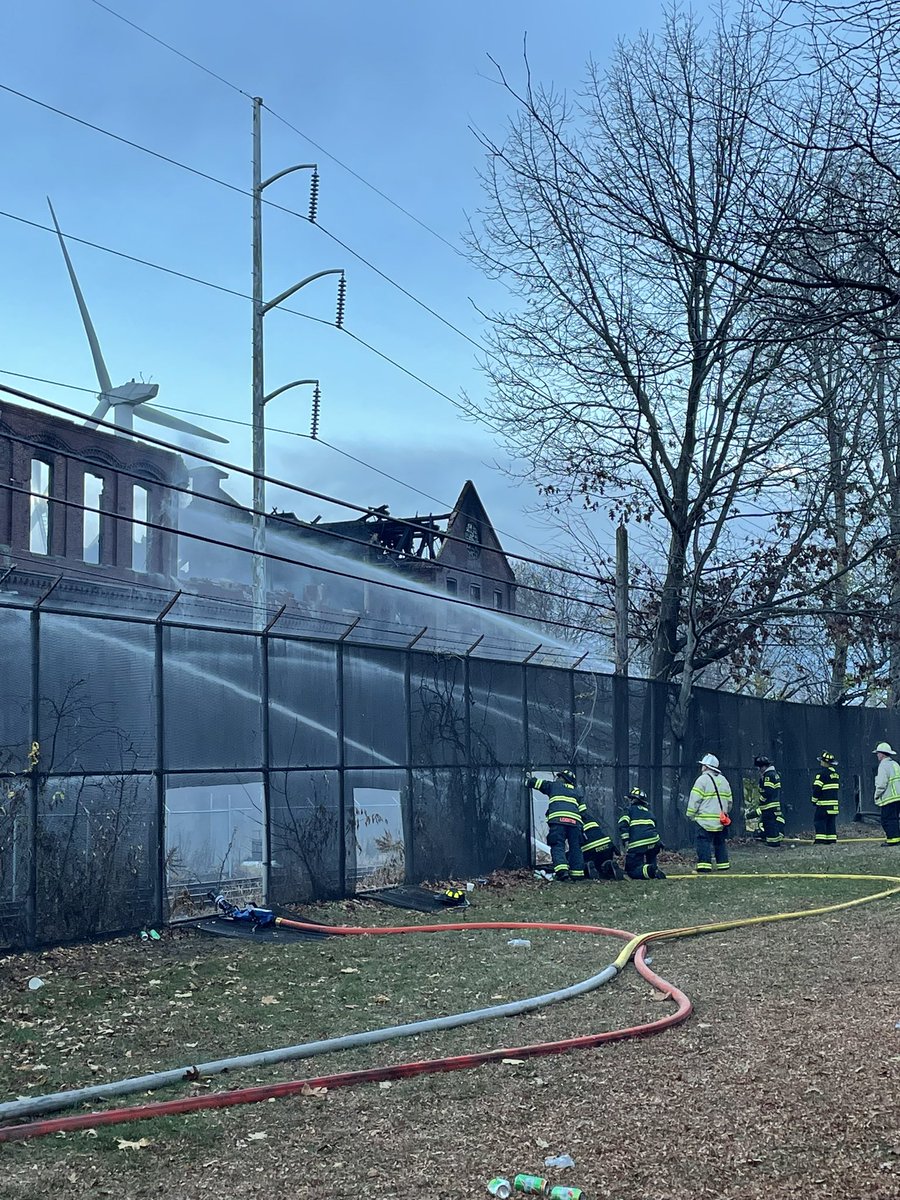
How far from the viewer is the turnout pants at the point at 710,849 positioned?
1570 centimetres

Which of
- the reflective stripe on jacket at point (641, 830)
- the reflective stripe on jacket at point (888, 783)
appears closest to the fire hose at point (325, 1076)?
the reflective stripe on jacket at point (641, 830)

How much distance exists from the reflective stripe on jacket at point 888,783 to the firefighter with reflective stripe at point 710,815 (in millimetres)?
4002

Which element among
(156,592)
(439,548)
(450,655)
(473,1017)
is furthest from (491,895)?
(439,548)

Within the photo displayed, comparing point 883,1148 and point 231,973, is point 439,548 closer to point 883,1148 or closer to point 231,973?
point 231,973

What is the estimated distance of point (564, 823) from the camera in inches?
583

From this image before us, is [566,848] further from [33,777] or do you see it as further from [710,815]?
[33,777]

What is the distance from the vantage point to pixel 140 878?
10250 millimetres

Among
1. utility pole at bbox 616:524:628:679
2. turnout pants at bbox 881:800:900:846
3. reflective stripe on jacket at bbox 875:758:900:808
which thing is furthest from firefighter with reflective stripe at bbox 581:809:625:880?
turnout pants at bbox 881:800:900:846

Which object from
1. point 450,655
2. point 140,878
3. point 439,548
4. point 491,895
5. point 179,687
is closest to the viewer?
point 140,878

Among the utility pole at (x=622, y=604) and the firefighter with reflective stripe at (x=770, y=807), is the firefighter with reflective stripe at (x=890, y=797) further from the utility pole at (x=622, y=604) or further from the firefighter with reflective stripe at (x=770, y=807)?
the utility pole at (x=622, y=604)

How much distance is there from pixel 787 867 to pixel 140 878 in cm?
927

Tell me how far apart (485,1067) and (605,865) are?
942 centimetres

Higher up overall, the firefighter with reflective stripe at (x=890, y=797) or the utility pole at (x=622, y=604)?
the utility pole at (x=622, y=604)

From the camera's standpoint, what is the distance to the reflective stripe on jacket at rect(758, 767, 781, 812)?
19.9m
